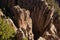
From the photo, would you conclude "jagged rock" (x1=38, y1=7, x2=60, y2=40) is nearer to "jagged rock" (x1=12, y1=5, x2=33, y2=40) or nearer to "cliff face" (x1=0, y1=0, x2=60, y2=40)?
"cliff face" (x1=0, y1=0, x2=60, y2=40)

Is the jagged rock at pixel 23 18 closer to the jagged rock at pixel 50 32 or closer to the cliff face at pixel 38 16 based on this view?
the cliff face at pixel 38 16

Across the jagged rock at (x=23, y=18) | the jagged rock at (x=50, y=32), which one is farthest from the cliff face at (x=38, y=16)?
the jagged rock at (x=23, y=18)

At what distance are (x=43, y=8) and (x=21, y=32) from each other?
19.0 metres

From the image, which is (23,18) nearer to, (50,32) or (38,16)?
(38,16)

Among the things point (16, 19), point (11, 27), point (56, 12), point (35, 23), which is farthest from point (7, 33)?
point (56, 12)

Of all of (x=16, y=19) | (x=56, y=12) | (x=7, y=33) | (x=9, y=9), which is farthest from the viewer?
(x=56, y=12)

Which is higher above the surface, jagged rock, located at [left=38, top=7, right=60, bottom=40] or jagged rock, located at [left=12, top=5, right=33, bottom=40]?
jagged rock, located at [left=12, top=5, right=33, bottom=40]

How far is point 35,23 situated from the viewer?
73000mm

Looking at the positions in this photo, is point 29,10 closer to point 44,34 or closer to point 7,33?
point 44,34

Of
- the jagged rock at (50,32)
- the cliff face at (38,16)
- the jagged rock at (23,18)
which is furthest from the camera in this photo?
the cliff face at (38,16)

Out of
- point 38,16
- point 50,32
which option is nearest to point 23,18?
point 38,16

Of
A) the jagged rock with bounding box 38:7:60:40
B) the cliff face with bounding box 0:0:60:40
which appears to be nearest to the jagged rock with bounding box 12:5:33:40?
the cliff face with bounding box 0:0:60:40

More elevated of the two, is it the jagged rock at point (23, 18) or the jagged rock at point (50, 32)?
the jagged rock at point (23, 18)

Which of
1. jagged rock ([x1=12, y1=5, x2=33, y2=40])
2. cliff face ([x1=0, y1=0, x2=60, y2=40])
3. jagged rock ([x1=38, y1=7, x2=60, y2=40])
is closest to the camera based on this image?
jagged rock ([x1=12, y1=5, x2=33, y2=40])
